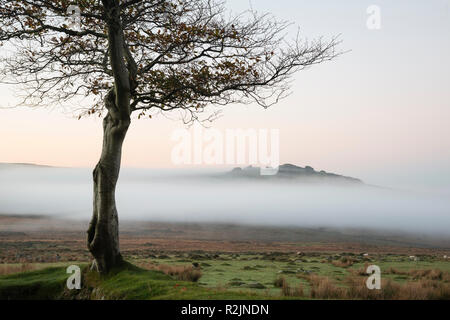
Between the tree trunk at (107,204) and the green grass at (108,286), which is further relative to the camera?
the tree trunk at (107,204)

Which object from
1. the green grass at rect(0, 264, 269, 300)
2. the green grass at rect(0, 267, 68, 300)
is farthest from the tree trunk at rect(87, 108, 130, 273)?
the green grass at rect(0, 267, 68, 300)

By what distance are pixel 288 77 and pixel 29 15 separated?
9.55 meters

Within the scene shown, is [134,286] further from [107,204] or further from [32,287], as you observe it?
[32,287]

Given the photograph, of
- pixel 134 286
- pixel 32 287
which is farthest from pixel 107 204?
pixel 32 287

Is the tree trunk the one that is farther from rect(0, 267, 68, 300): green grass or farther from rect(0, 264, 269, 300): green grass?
rect(0, 267, 68, 300): green grass

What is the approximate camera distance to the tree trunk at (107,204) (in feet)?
50.2

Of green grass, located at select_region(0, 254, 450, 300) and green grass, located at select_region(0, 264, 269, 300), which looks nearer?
green grass, located at select_region(0, 254, 450, 300)

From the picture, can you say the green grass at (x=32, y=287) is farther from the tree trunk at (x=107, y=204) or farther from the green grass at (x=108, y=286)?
the tree trunk at (x=107, y=204)

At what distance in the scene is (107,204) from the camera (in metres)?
15.4

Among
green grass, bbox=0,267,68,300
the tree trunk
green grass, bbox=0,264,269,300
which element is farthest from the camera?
the tree trunk

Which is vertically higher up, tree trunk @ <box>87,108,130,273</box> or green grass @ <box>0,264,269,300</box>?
tree trunk @ <box>87,108,130,273</box>

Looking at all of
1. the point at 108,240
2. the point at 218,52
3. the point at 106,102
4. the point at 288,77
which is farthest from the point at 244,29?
the point at 108,240

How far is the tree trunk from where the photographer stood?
15.3 meters

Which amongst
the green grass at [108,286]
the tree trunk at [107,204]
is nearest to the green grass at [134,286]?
the green grass at [108,286]
